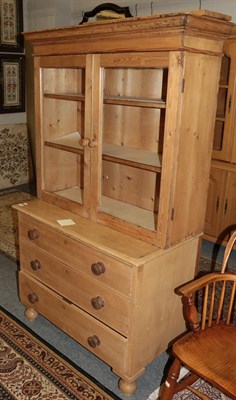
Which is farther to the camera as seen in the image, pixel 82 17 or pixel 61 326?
pixel 82 17

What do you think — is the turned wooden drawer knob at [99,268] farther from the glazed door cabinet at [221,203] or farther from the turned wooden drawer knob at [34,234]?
the glazed door cabinet at [221,203]

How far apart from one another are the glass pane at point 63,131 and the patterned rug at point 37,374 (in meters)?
0.85

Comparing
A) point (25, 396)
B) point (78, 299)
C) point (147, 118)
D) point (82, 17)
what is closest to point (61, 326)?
point (78, 299)

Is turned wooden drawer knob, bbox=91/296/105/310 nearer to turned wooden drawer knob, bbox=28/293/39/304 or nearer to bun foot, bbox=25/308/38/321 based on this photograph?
turned wooden drawer knob, bbox=28/293/39/304

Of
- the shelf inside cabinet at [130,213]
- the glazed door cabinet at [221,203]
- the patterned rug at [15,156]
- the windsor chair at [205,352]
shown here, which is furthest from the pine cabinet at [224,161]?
the patterned rug at [15,156]

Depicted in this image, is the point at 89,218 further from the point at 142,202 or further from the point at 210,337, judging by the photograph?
the point at 210,337

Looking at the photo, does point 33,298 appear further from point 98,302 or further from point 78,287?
point 98,302

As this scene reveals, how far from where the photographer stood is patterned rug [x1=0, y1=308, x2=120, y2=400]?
185 centimetres

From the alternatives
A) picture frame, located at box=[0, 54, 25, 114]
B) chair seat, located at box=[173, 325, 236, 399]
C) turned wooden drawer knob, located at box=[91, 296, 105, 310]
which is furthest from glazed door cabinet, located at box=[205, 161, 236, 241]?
picture frame, located at box=[0, 54, 25, 114]

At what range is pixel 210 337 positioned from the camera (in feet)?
5.35

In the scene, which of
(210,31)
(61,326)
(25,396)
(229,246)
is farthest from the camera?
(61,326)

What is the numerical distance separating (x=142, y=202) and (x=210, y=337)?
2.79 ft

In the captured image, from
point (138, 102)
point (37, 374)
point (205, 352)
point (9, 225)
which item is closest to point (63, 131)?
point (138, 102)

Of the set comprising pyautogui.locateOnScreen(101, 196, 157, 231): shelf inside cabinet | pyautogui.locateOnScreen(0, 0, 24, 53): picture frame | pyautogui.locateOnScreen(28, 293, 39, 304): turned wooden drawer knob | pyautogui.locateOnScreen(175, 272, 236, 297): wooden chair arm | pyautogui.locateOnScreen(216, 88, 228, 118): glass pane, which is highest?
pyautogui.locateOnScreen(0, 0, 24, 53): picture frame
